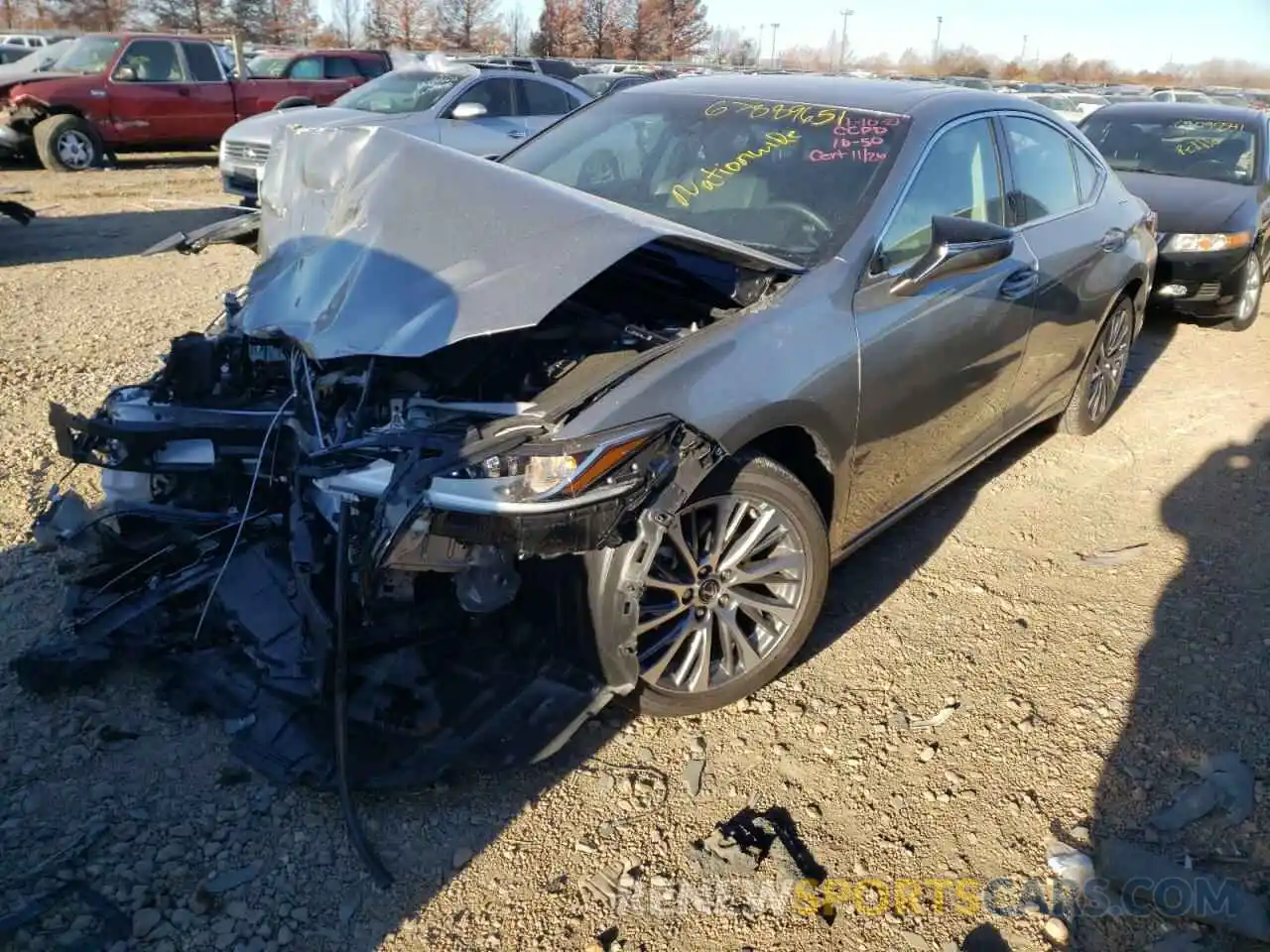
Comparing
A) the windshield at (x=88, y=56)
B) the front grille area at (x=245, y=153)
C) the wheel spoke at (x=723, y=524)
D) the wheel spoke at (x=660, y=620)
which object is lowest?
the wheel spoke at (x=660, y=620)

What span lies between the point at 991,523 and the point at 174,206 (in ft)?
33.9

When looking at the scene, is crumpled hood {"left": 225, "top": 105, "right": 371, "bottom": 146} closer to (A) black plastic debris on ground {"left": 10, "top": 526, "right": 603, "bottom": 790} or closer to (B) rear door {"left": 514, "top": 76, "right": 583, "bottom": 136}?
(B) rear door {"left": 514, "top": 76, "right": 583, "bottom": 136}


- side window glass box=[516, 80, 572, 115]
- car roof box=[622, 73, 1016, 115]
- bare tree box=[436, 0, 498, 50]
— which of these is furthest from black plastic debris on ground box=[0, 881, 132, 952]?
bare tree box=[436, 0, 498, 50]

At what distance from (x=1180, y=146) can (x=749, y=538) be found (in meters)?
7.41

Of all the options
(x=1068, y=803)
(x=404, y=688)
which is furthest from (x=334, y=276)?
(x=1068, y=803)

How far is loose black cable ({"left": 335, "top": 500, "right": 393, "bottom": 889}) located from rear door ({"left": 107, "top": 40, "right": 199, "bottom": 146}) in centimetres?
1363

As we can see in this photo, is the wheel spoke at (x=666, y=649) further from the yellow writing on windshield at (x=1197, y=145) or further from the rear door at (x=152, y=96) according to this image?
the rear door at (x=152, y=96)

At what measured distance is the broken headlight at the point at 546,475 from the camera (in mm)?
2420

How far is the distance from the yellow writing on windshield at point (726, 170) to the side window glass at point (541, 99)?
8.22 meters

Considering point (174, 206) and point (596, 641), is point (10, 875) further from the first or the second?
point (174, 206)

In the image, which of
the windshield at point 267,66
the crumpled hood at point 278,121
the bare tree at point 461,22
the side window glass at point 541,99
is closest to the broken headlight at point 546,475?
the crumpled hood at point 278,121

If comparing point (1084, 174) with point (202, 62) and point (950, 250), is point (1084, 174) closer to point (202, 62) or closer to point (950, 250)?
point (950, 250)

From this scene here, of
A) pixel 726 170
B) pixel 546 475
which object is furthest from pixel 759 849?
pixel 726 170

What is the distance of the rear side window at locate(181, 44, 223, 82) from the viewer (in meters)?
14.4
